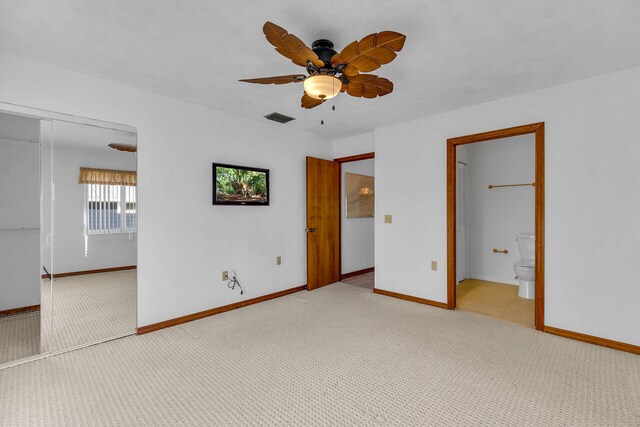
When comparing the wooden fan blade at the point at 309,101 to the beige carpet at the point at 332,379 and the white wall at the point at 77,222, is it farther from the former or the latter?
the beige carpet at the point at 332,379

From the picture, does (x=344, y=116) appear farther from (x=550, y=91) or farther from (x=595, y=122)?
(x=595, y=122)

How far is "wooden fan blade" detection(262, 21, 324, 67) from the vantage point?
5.20 ft

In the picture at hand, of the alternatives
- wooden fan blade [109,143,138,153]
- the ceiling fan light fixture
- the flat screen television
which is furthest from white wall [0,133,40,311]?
the ceiling fan light fixture

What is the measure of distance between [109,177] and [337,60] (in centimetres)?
258

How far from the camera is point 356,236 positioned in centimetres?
562

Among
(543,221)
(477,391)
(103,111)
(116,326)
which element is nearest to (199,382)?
(116,326)

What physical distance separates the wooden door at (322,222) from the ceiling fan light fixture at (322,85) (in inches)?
98.9

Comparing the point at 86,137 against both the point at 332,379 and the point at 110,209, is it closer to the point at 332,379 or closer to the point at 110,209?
the point at 110,209

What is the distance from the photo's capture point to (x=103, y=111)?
2803mm

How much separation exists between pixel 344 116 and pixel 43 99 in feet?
9.64

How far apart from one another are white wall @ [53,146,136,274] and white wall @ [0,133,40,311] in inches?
35.3

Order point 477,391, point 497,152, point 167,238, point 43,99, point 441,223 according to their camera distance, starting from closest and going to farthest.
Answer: point 477,391 → point 43,99 → point 167,238 → point 441,223 → point 497,152

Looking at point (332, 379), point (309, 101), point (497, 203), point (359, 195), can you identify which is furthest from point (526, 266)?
point (309, 101)

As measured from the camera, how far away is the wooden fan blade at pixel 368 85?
213 centimetres
